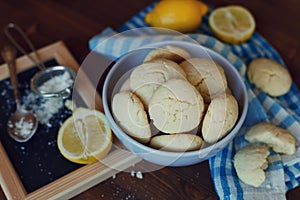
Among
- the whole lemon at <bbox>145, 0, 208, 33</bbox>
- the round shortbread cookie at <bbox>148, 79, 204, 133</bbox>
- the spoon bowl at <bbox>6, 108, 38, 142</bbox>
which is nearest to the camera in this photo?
the round shortbread cookie at <bbox>148, 79, 204, 133</bbox>

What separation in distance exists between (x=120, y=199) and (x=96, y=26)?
1.51ft

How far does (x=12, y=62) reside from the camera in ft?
2.86

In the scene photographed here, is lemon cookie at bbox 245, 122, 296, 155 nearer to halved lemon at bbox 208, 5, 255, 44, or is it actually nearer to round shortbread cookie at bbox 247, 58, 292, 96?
round shortbread cookie at bbox 247, 58, 292, 96

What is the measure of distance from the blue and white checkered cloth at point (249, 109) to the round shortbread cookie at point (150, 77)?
17 cm

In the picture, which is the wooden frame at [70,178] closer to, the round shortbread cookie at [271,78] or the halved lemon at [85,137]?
the halved lemon at [85,137]

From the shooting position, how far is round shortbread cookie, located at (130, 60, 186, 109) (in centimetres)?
69

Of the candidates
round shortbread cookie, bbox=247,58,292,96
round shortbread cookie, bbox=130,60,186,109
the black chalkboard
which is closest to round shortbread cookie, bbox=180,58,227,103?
round shortbread cookie, bbox=130,60,186,109

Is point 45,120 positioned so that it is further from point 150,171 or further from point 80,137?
point 150,171

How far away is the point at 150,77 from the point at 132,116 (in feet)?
0.25

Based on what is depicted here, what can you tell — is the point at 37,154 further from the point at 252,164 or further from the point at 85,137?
the point at 252,164

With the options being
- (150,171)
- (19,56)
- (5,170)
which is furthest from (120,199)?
(19,56)

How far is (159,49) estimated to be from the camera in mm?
768

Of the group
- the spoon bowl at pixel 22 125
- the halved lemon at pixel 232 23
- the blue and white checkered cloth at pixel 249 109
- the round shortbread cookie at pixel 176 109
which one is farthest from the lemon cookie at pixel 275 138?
the spoon bowl at pixel 22 125

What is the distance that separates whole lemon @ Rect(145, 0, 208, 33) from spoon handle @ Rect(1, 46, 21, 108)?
0.32 meters
